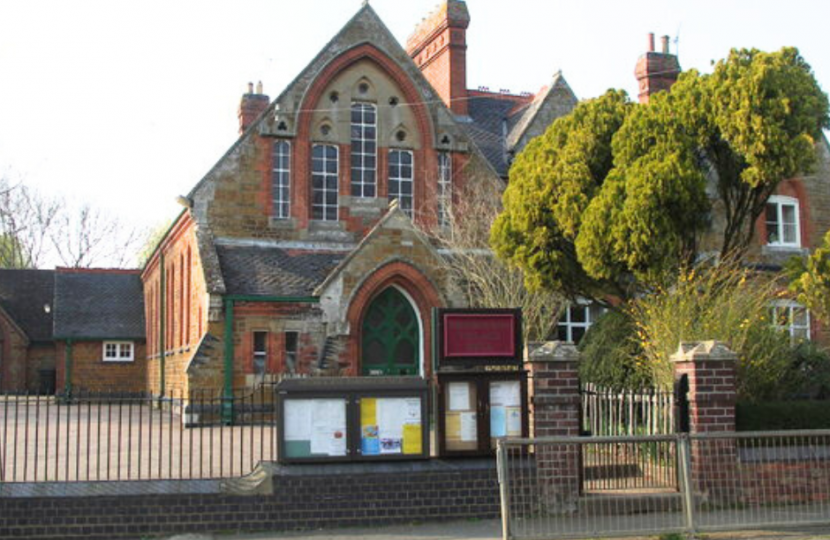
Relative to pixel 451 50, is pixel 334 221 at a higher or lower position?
lower

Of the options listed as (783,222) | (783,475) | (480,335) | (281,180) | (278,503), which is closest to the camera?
(278,503)

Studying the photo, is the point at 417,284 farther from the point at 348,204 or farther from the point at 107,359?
the point at 107,359

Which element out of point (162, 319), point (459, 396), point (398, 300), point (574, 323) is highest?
point (162, 319)

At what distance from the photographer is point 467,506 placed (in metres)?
11.0

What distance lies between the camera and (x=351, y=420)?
35.8ft

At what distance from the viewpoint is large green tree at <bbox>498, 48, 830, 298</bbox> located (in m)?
15.1

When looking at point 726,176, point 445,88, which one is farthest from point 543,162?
point 445,88

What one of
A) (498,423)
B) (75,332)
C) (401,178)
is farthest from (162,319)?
(498,423)

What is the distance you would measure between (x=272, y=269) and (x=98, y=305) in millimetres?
19583

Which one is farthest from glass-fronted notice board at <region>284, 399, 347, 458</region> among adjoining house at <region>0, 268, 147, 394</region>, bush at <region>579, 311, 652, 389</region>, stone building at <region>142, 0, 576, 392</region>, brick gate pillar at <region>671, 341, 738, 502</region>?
adjoining house at <region>0, 268, 147, 394</region>

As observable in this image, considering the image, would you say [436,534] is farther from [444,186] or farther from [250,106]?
[250,106]

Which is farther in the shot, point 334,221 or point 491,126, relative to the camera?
point 491,126

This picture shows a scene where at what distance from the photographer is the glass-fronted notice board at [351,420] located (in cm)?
1084

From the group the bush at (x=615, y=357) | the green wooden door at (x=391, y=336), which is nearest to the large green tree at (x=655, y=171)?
the bush at (x=615, y=357)
